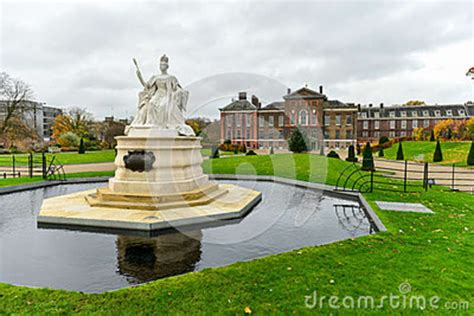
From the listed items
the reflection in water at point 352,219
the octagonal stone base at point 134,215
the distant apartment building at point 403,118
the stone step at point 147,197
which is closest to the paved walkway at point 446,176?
the reflection in water at point 352,219

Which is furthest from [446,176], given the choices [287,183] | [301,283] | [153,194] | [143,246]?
[143,246]

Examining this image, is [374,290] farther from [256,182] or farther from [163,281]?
[256,182]

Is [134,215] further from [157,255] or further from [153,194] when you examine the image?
[157,255]

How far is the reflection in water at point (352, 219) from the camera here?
673cm

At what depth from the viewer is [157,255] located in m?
5.08

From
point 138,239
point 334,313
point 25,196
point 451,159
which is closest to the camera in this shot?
point 334,313

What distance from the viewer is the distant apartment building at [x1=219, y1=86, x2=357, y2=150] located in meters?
53.7

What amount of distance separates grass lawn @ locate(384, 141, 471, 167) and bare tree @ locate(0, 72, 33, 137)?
141 ft

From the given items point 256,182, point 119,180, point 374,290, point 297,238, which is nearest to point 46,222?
point 119,180

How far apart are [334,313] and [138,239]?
4013 millimetres

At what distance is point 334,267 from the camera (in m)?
4.35

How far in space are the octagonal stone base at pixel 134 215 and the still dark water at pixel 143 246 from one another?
0.97 feet

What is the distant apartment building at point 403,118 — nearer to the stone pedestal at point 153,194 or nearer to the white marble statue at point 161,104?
the white marble statue at point 161,104

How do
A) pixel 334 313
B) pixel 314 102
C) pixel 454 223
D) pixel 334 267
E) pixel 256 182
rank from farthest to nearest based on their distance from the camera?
1. pixel 314 102
2. pixel 256 182
3. pixel 454 223
4. pixel 334 267
5. pixel 334 313
